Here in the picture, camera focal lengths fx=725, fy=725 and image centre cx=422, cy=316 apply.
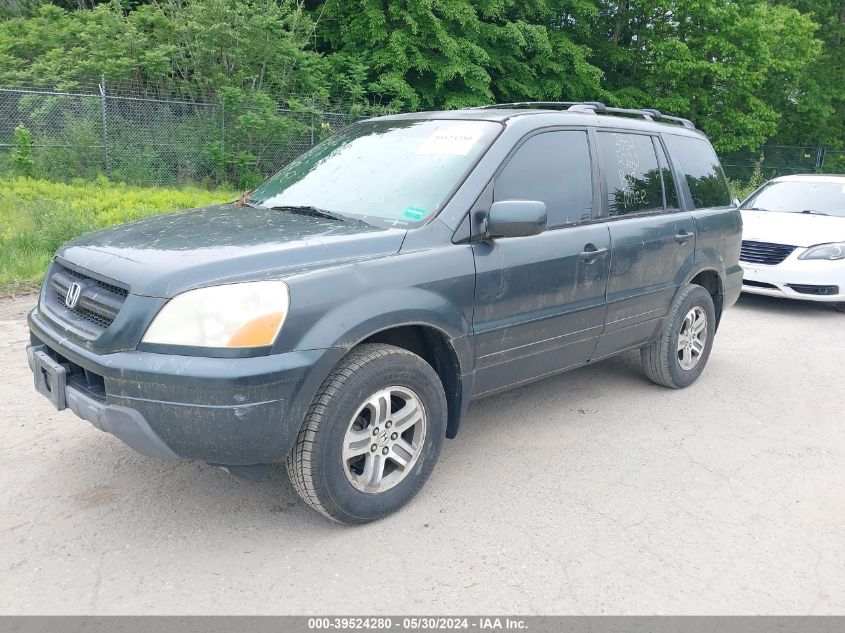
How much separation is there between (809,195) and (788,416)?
573 cm

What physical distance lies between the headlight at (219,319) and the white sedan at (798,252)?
695 cm

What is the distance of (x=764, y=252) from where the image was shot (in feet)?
27.7

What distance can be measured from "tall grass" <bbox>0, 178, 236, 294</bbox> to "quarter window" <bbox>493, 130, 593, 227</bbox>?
5.70m

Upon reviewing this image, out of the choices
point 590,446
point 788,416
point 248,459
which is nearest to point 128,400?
point 248,459

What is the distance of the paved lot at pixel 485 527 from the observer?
2.80 metres

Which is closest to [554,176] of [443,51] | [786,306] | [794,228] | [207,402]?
[207,402]

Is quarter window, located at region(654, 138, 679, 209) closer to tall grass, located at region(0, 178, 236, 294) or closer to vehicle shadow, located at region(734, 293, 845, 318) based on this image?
vehicle shadow, located at region(734, 293, 845, 318)

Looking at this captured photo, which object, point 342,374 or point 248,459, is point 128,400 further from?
point 342,374

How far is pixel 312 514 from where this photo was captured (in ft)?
11.1

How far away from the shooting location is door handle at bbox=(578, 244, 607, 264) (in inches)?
164

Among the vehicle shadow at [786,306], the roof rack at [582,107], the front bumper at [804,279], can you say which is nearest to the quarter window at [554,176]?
the roof rack at [582,107]

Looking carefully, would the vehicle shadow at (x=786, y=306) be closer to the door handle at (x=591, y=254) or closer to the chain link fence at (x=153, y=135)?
the door handle at (x=591, y=254)

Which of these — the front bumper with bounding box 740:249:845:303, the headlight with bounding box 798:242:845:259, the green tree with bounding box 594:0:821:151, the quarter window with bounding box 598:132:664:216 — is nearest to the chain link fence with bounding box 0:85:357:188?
the front bumper with bounding box 740:249:845:303

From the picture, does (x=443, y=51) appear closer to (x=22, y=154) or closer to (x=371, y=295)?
(x=22, y=154)
